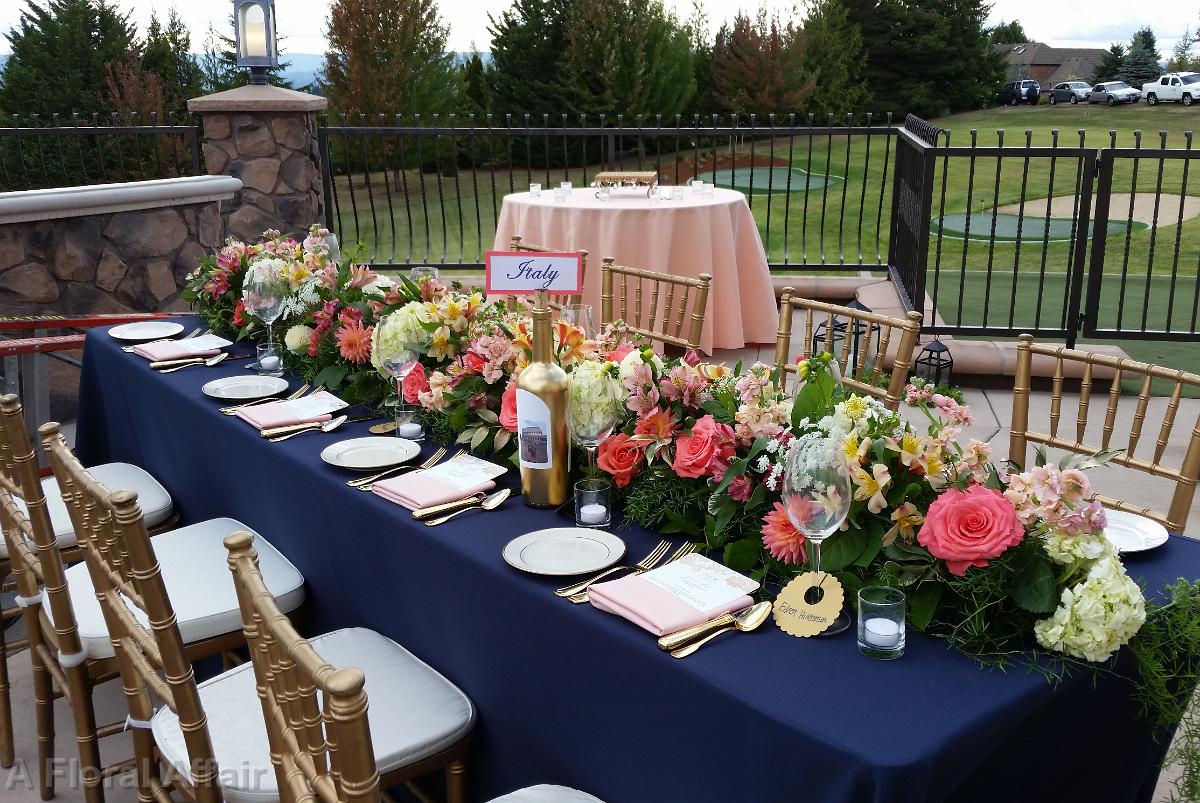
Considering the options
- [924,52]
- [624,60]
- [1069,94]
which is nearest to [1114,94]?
[1069,94]

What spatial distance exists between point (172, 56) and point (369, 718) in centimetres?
1881

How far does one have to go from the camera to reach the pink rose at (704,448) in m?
1.64

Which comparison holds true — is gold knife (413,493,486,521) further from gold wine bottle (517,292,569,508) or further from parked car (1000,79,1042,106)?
parked car (1000,79,1042,106)

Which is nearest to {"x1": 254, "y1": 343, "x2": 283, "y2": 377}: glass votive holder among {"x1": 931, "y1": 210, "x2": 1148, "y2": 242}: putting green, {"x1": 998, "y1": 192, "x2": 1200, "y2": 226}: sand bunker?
{"x1": 931, "y1": 210, "x2": 1148, "y2": 242}: putting green

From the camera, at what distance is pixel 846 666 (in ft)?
4.29

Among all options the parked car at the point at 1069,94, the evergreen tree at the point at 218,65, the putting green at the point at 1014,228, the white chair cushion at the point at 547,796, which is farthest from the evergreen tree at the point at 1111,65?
the white chair cushion at the point at 547,796

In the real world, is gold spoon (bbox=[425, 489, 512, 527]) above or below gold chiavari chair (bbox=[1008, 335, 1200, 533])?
below

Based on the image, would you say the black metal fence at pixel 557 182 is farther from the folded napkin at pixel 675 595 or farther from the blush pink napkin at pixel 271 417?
the folded napkin at pixel 675 595

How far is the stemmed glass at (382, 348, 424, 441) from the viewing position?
7.32ft

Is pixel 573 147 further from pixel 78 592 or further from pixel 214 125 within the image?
pixel 78 592

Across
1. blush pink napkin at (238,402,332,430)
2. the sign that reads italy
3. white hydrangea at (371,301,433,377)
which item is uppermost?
the sign that reads italy

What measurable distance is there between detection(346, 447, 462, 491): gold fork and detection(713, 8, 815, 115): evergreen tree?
1743 cm

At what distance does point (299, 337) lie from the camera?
2727 millimetres

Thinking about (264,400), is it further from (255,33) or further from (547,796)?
(255,33)
